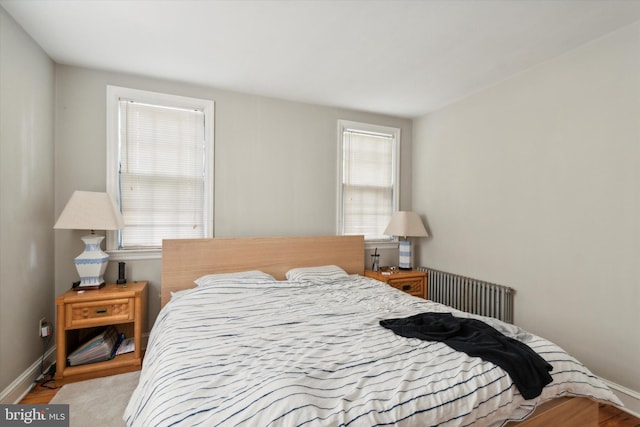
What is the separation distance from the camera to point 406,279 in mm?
3338

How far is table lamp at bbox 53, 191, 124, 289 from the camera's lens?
2.26 m

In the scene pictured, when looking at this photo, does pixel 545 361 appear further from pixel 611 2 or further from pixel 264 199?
pixel 264 199

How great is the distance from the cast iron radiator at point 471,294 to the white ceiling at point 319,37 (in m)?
1.93

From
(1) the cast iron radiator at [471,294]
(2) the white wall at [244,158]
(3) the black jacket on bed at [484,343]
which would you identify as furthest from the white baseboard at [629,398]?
(2) the white wall at [244,158]

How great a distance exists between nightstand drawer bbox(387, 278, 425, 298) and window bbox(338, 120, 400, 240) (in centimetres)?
67

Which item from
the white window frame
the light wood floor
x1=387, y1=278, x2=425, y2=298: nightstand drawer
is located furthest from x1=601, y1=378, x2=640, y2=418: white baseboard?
the white window frame

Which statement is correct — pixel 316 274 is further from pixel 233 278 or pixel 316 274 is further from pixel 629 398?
pixel 629 398

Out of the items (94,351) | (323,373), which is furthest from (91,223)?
(323,373)

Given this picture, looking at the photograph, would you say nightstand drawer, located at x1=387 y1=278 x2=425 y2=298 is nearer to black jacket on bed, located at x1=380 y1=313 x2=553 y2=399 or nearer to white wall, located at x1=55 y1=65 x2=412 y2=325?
white wall, located at x1=55 y1=65 x2=412 y2=325

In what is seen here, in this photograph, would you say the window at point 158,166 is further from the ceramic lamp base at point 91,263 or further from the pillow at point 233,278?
the pillow at point 233,278

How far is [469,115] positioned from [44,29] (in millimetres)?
3584

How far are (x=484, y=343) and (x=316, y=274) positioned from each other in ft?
5.50

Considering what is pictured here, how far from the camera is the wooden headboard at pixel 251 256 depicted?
2.69 meters

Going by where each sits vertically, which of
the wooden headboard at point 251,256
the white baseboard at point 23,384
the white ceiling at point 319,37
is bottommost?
the white baseboard at point 23,384
